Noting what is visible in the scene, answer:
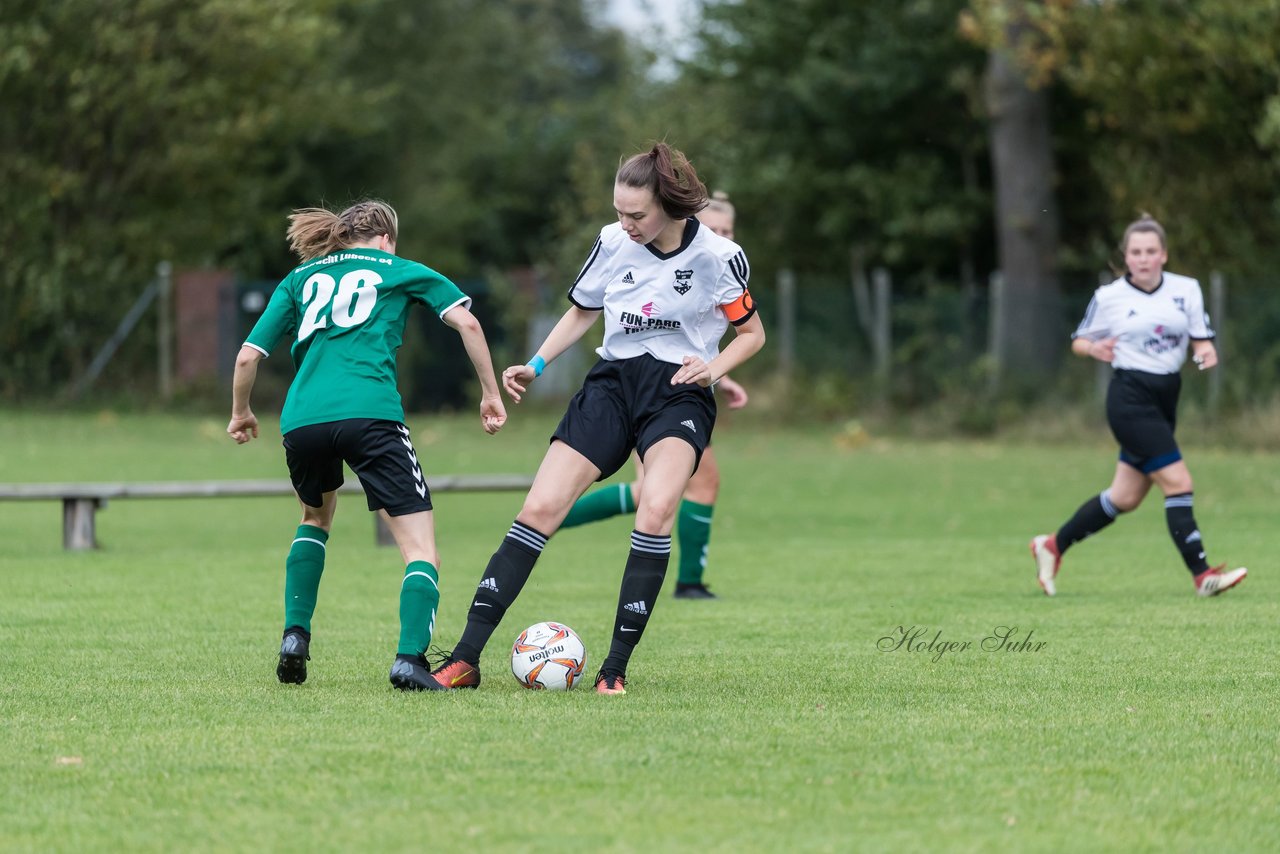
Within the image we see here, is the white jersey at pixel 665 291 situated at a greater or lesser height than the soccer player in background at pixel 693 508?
greater

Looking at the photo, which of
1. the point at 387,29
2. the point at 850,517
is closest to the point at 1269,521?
the point at 850,517

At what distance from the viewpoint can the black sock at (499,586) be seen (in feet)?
21.1

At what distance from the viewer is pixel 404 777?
16.1 ft

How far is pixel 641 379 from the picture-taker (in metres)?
6.69

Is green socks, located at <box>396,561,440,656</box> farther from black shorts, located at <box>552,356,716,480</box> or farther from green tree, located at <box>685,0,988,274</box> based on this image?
green tree, located at <box>685,0,988,274</box>

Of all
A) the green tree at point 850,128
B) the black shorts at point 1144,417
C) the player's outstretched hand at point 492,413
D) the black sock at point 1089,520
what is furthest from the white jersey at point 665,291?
the green tree at point 850,128

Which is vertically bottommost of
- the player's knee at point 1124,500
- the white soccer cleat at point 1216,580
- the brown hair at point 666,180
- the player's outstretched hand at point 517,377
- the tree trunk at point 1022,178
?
the white soccer cleat at point 1216,580

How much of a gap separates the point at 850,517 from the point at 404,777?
1111cm

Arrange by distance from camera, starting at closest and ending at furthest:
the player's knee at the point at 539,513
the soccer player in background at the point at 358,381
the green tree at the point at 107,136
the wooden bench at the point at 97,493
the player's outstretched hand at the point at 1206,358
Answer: the soccer player in background at the point at 358,381 < the player's knee at the point at 539,513 < the player's outstretched hand at the point at 1206,358 < the wooden bench at the point at 97,493 < the green tree at the point at 107,136

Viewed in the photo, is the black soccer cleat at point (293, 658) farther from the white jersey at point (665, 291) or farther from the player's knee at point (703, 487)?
the player's knee at point (703, 487)

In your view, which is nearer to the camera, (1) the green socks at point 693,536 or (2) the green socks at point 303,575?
(2) the green socks at point 303,575

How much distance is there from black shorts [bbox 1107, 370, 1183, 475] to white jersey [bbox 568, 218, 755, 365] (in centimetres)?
369

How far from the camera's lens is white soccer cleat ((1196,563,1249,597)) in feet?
30.9

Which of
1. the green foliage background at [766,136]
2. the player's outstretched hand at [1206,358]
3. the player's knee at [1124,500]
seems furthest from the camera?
the green foliage background at [766,136]
